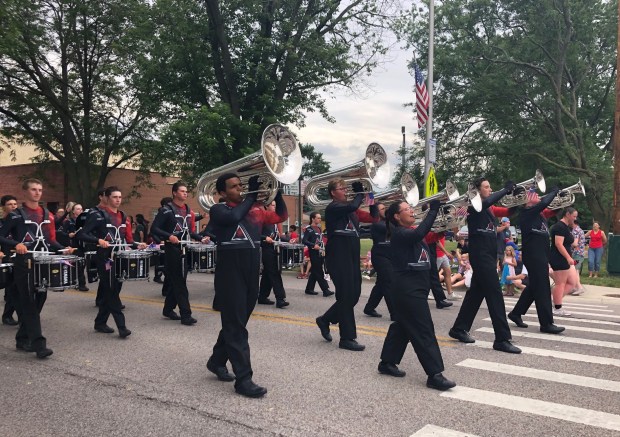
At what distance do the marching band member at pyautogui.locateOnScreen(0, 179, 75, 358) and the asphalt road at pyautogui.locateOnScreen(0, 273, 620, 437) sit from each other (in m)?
0.29

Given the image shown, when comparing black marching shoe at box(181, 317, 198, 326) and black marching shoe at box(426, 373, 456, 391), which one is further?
black marching shoe at box(181, 317, 198, 326)

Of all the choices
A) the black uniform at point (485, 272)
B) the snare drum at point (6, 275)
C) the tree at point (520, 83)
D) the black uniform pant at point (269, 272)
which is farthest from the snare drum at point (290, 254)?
the tree at point (520, 83)

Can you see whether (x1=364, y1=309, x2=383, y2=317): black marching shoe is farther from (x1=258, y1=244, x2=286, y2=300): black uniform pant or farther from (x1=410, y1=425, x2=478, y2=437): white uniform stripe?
(x1=410, y1=425, x2=478, y2=437): white uniform stripe

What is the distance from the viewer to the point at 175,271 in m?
8.52

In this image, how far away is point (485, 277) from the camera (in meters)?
6.82

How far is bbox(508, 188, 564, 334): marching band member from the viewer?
7.71 meters

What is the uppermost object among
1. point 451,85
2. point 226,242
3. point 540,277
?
point 451,85

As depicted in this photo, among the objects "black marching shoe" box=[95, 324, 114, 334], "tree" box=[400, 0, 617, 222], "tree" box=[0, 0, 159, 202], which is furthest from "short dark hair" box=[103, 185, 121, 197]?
"tree" box=[400, 0, 617, 222]

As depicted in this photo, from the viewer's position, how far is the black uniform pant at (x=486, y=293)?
22.2 feet

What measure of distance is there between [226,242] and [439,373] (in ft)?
7.60

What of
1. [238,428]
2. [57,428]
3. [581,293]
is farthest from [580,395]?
[581,293]

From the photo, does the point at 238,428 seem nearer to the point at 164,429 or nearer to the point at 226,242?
the point at 164,429

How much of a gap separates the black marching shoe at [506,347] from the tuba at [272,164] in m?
3.22

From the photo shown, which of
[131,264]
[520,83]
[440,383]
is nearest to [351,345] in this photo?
[440,383]
